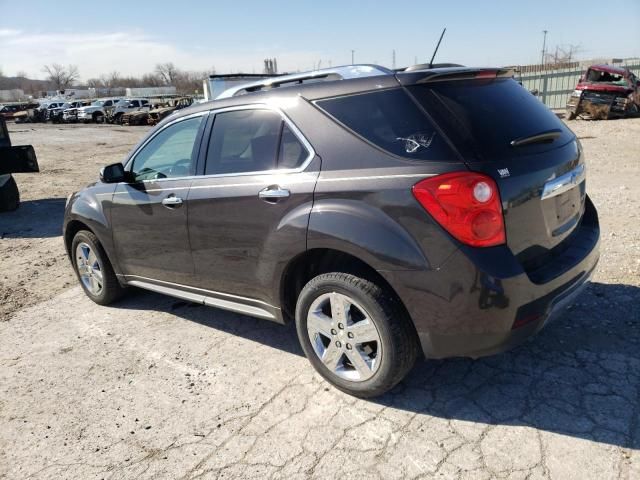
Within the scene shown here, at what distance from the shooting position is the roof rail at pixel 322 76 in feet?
9.70

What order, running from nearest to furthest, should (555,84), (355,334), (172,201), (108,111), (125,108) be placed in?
(355,334), (172,201), (555,84), (125,108), (108,111)

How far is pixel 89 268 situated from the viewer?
4.85 meters

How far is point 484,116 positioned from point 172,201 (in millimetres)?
2246

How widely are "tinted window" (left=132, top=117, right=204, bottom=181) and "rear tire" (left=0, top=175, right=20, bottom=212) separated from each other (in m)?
6.50

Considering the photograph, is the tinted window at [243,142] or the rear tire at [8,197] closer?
the tinted window at [243,142]

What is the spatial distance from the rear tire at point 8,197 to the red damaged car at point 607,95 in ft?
57.8

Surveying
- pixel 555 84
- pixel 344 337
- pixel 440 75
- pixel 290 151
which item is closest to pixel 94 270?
pixel 290 151

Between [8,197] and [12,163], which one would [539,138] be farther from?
[12,163]

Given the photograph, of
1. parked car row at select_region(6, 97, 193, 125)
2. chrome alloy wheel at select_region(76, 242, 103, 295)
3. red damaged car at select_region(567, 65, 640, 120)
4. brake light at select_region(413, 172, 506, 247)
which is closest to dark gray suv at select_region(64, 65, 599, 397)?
brake light at select_region(413, 172, 506, 247)

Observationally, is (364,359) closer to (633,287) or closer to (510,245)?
(510,245)

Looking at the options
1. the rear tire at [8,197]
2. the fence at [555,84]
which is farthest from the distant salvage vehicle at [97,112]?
the rear tire at [8,197]

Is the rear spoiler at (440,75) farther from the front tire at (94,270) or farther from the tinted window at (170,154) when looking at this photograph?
the front tire at (94,270)

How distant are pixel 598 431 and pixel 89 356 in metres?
3.46

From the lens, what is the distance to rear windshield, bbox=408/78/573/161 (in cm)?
254
